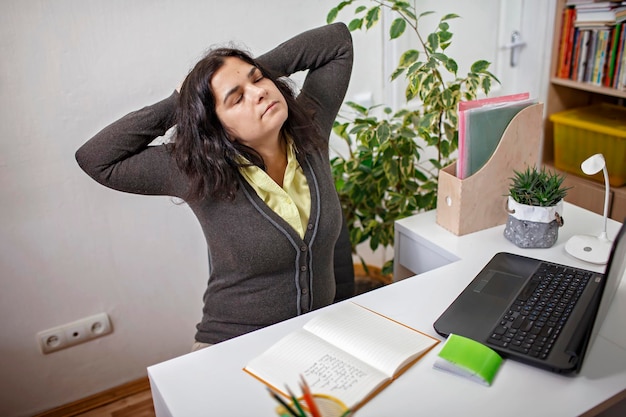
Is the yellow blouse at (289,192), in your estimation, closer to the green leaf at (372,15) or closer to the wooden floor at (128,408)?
the green leaf at (372,15)

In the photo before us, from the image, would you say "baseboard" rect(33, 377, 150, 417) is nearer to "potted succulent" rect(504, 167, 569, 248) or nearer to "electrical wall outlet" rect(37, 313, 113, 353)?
"electrical wall outlet" rect(37, 313, 113, 353)

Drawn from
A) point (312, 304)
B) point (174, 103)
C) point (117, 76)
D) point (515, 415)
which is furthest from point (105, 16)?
point (515, 415)

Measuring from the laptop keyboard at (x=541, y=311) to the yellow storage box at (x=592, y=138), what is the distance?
122 cm

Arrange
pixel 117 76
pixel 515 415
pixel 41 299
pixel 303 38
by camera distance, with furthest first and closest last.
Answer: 1. pixel 41 299
2. pixel 117 76
3. pixel 303 38
4. pixel 515 415

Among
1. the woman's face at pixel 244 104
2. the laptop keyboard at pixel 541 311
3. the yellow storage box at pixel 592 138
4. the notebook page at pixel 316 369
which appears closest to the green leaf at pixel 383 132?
the woman's face at pixel 244 104

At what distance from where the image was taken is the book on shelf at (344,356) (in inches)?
42.3

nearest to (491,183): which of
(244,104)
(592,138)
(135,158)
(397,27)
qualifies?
(397,27)

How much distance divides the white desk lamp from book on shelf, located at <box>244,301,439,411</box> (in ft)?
1.74

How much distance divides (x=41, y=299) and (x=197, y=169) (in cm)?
94

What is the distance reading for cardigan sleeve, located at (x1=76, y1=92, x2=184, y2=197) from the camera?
140 centimetres

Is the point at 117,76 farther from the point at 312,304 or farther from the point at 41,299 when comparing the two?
the point at 312,304

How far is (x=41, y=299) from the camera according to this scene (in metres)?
1.95

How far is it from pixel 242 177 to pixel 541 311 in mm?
730

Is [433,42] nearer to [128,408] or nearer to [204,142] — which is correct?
[204,142]
